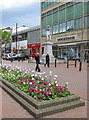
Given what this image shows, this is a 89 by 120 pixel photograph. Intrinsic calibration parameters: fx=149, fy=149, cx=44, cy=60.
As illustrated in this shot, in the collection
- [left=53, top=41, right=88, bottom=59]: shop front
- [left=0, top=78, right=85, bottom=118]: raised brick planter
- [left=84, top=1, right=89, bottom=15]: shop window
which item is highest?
[left=84, top=1, right=89, bottom=15]: shop window

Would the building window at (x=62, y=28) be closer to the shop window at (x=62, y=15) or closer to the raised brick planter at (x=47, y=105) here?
the shop window at (x=62, y=15)

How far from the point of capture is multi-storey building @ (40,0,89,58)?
30344mm

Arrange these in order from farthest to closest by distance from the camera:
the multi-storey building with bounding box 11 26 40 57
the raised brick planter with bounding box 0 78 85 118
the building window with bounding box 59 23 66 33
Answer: the multi-storey building with bounding box 11 26 40 57 → the building window with bounding box 59 23 66 33 → the raised brick planter with bounding box 0 78 85 118

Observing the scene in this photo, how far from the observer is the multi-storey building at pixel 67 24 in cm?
3034

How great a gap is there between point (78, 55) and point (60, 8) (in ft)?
42.5

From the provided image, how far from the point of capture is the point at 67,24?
114 ft

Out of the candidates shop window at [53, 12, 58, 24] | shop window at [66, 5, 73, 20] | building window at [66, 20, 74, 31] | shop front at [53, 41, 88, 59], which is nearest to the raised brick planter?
shop front at [53, 41, 88, 59]

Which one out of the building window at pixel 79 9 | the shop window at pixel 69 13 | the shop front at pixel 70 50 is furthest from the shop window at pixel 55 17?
the building window at pixel 79 9

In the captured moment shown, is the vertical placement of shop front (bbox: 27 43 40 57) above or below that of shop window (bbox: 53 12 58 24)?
below

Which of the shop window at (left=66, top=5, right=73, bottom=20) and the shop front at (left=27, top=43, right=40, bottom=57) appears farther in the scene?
the shop front at (left=27, top=43, right=40, bottom=57)

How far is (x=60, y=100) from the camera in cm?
438

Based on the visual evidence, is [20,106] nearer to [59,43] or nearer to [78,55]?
[78,55]

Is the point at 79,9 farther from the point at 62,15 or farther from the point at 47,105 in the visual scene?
the point at 47,105

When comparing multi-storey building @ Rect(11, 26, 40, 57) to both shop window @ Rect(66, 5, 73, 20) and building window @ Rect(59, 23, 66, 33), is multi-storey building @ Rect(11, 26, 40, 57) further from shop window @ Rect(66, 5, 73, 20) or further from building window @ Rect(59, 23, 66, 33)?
shop window @ Rect(66, 5, 73, 20)
